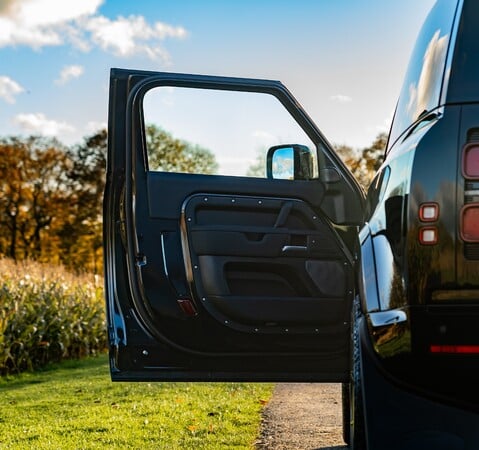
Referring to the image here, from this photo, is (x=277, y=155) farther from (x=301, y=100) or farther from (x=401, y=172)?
(x=401, y=172)

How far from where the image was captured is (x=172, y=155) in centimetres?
558

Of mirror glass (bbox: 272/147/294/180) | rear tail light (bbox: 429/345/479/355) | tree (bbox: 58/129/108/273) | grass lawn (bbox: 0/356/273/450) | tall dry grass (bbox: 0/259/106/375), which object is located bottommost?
grass lawn (bbox: 0/356/273/450)

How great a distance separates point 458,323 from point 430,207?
38cm

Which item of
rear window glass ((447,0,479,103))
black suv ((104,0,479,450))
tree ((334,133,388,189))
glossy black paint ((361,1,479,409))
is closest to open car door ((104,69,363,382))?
black suv ((104,0,479,450))

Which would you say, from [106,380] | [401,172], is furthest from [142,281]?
[106,380]

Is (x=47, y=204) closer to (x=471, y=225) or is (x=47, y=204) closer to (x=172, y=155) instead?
(x=172, y=155)

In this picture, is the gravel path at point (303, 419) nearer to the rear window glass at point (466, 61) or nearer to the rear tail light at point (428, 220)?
the rear tail light at point (428, 220)

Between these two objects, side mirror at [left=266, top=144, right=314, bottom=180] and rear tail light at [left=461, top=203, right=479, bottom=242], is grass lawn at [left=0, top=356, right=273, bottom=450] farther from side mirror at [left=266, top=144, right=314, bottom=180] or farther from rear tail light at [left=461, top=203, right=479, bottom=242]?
rear tail light at [left=461, top=203, right=479, bottom=242]

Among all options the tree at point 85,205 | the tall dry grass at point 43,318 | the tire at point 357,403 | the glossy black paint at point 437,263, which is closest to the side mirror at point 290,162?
the tire at point 357,403

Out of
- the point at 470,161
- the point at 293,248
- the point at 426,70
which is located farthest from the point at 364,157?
the point at 470,161

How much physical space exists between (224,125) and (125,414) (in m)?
3.26

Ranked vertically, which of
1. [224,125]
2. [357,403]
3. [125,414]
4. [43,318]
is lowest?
[125,414]

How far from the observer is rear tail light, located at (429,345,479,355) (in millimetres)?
2682

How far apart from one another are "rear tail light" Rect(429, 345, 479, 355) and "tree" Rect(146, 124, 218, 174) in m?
2.10
